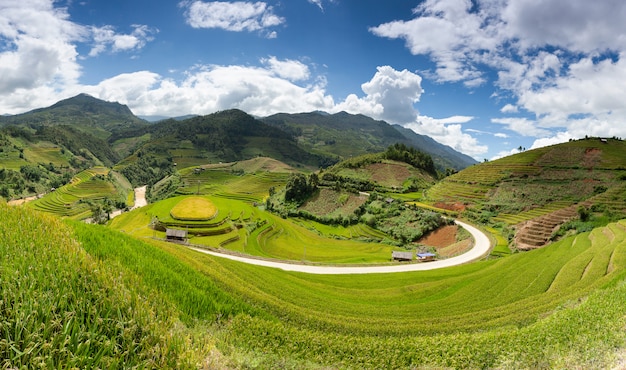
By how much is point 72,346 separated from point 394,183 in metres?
132

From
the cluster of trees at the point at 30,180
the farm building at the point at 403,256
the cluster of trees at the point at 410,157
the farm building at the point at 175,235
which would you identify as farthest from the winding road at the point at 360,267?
the cluster of trees at the point at 30,180

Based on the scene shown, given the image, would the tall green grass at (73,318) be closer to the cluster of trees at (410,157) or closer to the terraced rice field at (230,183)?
the terraced rice field at (230,183)

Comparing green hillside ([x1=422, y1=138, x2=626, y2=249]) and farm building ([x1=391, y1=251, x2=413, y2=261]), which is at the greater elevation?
green hillside ([x1=422, y1=138, x2=626, y2=249])

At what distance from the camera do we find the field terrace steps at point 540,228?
5538 cm

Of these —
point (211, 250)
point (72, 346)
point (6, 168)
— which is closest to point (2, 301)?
point (72, 346)

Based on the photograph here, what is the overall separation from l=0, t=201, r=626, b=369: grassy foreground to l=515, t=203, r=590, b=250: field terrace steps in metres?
39.3

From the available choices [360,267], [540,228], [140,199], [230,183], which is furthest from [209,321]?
[140,199]

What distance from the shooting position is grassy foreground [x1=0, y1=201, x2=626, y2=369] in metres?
5.57

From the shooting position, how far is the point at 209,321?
9727 millimetres

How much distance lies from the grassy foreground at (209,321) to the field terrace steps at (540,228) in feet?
129

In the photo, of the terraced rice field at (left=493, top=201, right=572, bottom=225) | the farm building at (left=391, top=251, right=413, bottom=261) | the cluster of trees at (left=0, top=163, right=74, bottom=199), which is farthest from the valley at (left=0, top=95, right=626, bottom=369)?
the cluster of trees at (left=0, top=163, right=74, bottom=199)

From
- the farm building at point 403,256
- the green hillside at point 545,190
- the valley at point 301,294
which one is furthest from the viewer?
the green hillside at point 545,190

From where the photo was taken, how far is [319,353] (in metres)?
9.80

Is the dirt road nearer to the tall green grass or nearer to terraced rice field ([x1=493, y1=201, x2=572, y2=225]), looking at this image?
terraced rice field ([x1=493, y1=201, x2=572, y2=225])
